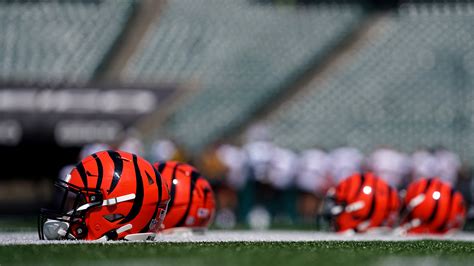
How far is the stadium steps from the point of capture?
71.7ft

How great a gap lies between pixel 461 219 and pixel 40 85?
1052 centimetres

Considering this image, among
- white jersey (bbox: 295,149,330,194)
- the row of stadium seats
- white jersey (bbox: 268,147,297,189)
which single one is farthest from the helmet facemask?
the row of stadium seats

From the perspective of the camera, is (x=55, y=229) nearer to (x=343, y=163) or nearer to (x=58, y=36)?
(x=343, y=163)

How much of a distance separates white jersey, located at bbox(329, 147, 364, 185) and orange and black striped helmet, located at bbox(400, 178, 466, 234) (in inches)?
287

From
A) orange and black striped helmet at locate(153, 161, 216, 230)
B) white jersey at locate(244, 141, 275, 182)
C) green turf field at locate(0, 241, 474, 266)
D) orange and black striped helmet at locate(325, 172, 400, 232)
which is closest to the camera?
green turf field at locate(0, 241, 474, 266)

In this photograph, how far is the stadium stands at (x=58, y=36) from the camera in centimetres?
2194

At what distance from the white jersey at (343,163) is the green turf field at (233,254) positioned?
1048cm

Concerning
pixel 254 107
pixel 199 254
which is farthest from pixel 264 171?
pixel 199 254

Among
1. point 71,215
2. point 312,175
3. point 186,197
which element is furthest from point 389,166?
point 71,215

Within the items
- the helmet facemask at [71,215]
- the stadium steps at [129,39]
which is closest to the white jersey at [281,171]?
the stadium steps at [129,39]

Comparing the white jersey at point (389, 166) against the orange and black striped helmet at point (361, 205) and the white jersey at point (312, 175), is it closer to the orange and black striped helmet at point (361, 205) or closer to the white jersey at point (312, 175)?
the white jersey at point (312, 175)

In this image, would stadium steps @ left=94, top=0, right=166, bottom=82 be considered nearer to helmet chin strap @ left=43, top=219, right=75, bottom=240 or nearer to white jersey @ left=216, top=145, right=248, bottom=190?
white jersey @ left=216, top=145, right=248, bottom=190

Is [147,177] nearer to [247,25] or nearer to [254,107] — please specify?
[254,107]

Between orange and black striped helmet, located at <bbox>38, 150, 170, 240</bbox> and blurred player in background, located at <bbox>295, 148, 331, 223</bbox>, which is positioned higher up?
orange and black striped helmet, located at <bbox>38, 150, 170, 240</bbox>
